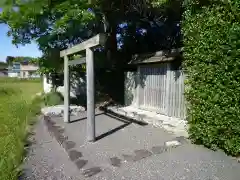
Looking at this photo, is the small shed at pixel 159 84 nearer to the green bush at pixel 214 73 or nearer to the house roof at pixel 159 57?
the house roof at pixel 159 57

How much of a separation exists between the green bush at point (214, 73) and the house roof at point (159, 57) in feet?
7.23

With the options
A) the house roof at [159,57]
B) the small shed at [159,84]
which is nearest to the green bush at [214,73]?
the small shed at [159,84]

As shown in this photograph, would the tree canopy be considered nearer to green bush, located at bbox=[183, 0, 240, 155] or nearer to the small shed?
green bush, located at bbox=[183, 0, 240, 155]

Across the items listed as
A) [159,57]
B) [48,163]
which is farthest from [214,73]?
[48,163]

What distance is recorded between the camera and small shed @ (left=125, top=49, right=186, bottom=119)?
716 cm

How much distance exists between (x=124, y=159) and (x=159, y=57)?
450cm

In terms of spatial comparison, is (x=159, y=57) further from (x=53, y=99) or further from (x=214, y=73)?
(x=53, y=99)

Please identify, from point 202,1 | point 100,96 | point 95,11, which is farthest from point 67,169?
point 100,96

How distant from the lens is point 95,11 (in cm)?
913

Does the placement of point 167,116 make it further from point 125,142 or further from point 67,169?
point 67,169

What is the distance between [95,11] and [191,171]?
7059mm

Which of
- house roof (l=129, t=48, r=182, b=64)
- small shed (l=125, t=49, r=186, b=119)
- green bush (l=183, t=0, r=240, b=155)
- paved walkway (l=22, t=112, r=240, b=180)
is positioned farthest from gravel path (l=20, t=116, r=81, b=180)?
house roof (l=129, t=48, r=182, b=64)

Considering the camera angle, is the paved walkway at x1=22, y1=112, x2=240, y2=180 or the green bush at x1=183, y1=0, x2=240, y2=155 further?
the green bush at x1=183, y1=0, x2=240, y2=155

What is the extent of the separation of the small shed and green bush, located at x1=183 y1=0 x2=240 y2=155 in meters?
1.76
